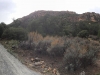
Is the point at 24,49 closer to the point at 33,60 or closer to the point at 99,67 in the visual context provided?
the point at 33,60

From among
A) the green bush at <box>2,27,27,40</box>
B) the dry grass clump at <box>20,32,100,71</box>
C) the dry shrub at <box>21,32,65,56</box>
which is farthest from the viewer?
the green bush at <box>2,27,27,40</box>

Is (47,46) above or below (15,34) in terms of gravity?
below

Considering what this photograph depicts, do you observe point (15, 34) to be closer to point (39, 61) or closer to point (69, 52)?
point (39, 61)

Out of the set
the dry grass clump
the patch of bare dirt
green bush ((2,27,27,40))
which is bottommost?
the patch of bare dirt

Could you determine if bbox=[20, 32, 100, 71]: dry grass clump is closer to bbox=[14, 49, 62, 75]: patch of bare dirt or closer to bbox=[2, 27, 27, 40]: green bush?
bbox=[14, 49, 62, 75]: patch of bare dirt

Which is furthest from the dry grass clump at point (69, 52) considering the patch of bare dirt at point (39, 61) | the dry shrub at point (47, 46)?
the patch of bare dirt at point (39, 61)

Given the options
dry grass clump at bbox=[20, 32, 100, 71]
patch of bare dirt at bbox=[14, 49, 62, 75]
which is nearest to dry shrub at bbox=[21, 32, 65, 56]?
dry grass clump at bbox=[20, 32, 100, 71]

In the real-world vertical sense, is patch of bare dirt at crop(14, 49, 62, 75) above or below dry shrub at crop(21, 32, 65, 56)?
below

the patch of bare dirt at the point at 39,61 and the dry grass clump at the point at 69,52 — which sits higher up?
the dry grass clump at the point at 69,52

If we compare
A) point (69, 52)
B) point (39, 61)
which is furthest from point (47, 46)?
point (69, 52)

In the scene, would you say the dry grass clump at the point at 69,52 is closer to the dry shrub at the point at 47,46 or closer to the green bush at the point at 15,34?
the dry shrub at the point at 47,46

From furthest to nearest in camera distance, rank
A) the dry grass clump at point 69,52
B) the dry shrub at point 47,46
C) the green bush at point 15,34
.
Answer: the green bush at point 15,34 → the dry shrub at point 47,46 → the dry grass clump at point 69,52

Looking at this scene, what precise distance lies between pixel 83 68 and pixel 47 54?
10.6 ft

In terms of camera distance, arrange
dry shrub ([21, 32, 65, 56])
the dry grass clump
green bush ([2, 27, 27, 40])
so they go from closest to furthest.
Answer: the dry grass clump, dry shrub ([21, 32, 65, 56]), green bush ([2, 27, 27, 40])
